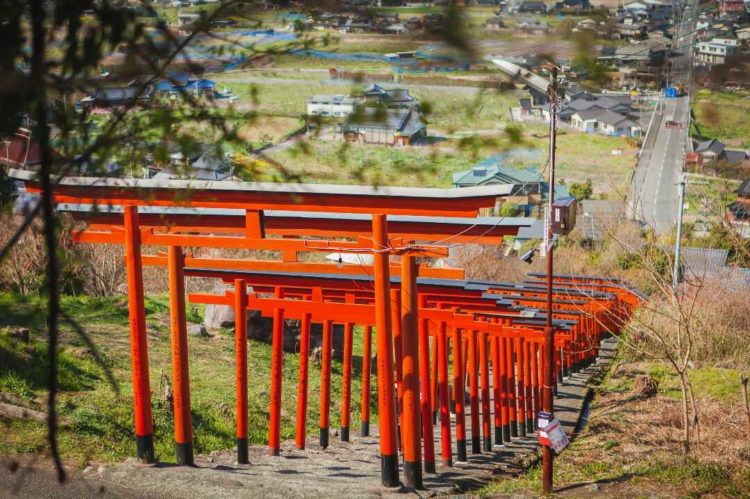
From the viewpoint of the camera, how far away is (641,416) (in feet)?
51.2

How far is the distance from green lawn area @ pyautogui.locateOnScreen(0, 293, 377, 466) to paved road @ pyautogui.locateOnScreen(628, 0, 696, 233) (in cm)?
480

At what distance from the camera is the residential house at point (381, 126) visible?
2.32 m

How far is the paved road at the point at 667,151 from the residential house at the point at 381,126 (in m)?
0.77

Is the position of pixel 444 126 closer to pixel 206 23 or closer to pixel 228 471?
pixel 206 23

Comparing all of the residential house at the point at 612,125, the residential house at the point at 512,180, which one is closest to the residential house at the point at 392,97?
the residential house at the point at 512,180

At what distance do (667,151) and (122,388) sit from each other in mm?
15049

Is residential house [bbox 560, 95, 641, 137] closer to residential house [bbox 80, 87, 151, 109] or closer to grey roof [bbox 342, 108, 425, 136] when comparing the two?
grey roof [bbox 342, 108, 425, 136]

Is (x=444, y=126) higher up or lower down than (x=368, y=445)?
higher up

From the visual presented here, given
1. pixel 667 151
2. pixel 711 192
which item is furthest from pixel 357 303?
pixel 711 192

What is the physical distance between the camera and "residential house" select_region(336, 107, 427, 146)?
2318 millimetres

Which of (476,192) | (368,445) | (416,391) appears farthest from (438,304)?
(476,192)

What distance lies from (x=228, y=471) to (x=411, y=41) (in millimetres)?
8071

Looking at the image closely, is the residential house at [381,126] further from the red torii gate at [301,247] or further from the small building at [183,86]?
the red torii gate at [301,247]

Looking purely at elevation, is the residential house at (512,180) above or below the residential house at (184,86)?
below
